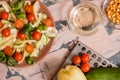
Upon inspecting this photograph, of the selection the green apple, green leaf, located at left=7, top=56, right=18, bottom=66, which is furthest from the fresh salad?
the green apple

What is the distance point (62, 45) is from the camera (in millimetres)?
1174

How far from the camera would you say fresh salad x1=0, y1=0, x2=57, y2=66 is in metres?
1.10

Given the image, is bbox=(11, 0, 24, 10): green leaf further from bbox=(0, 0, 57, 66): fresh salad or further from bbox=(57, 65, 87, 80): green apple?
bbox=(57, 65, 87, 80): green apple

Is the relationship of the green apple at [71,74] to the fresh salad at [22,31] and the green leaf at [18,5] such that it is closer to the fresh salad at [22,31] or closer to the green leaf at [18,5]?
the fresh salad at [22,31]

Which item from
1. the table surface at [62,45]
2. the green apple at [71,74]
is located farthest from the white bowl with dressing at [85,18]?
the green apple at [71,74]

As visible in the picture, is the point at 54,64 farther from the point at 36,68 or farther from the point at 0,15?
the point at 0,15

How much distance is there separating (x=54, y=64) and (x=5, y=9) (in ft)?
0.79

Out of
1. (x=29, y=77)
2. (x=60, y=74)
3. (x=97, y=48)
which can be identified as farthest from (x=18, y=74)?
(x=97, y=48)

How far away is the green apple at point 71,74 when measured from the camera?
1.08 meters

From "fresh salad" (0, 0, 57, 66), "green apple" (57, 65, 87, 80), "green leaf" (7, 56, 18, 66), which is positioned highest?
"fresh salad" (0, 0, 57, 66)

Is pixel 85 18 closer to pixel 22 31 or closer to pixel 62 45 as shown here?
pixel 62 45

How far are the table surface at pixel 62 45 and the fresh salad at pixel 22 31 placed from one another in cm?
5

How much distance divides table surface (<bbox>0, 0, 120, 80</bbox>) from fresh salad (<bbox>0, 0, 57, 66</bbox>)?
50 millimetres

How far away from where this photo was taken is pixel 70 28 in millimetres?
1162
